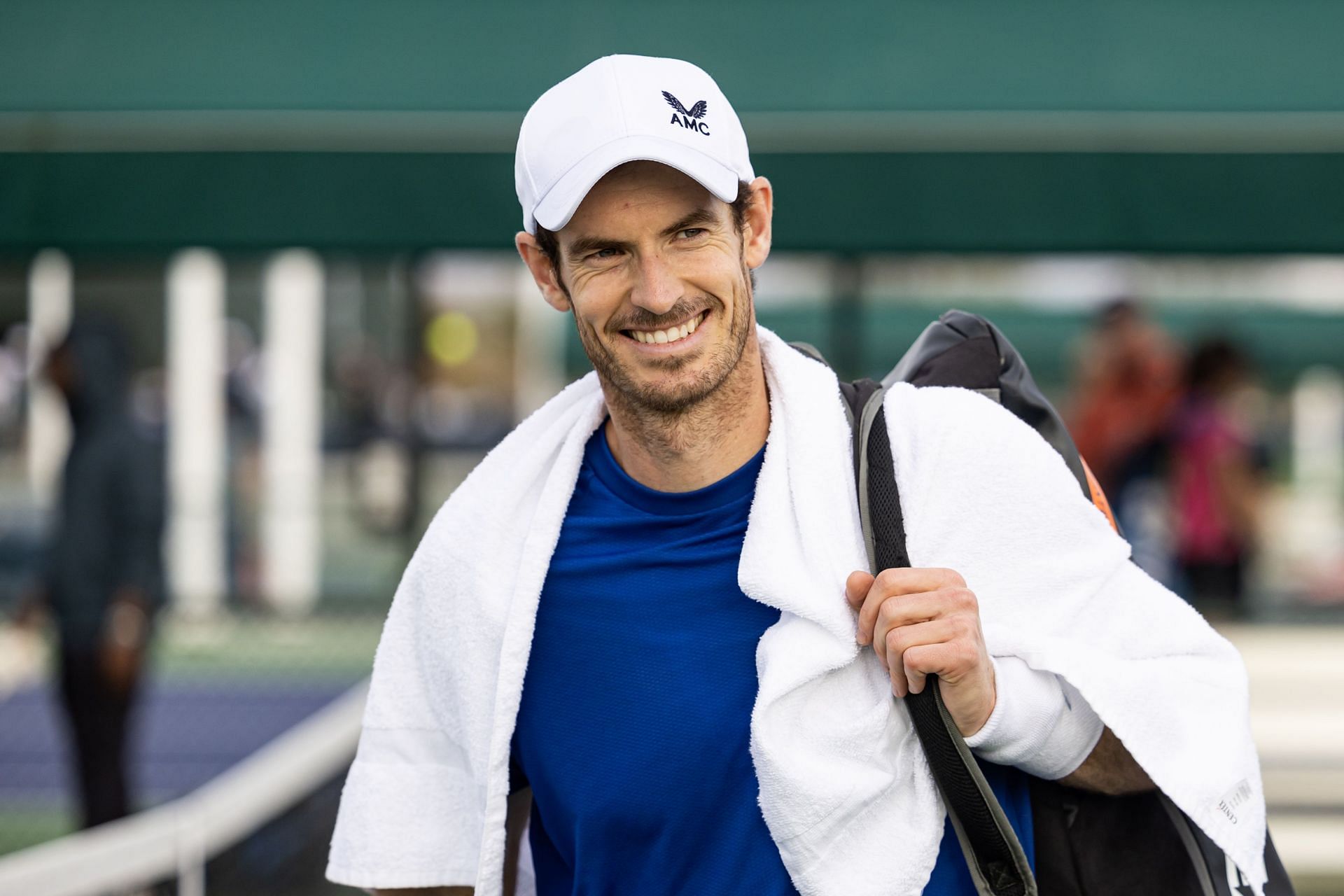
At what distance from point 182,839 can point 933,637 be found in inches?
84.5

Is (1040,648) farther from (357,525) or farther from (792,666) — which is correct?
(357,525)

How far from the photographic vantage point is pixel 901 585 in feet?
5.31

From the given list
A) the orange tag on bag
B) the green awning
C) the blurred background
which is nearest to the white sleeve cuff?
the orange tag on bag

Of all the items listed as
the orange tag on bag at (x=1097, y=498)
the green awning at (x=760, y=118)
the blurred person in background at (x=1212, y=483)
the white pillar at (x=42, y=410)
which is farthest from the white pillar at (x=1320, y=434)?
the orange tag on bag at (x=1097, y=498)

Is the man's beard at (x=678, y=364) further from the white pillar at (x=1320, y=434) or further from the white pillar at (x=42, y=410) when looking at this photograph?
the white pillar at (x=1320, y=434)

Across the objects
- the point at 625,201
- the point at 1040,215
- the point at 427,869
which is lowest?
the point at 427,869

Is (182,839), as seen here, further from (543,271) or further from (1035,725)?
(1035,725)

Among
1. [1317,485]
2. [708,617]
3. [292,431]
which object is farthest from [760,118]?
[1317,485]

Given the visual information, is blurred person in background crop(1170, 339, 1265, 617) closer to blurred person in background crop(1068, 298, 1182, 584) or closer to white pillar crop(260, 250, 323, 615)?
blurred person in background crop(1068, 298, 1182, 584)

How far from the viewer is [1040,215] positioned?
13.4 feet

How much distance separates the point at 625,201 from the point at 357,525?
8.32 metres

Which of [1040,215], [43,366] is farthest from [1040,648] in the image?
[43,366]

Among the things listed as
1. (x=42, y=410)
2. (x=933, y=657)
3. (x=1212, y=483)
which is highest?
(x=42, y=410)

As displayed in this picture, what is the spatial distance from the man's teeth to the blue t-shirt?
192mm
